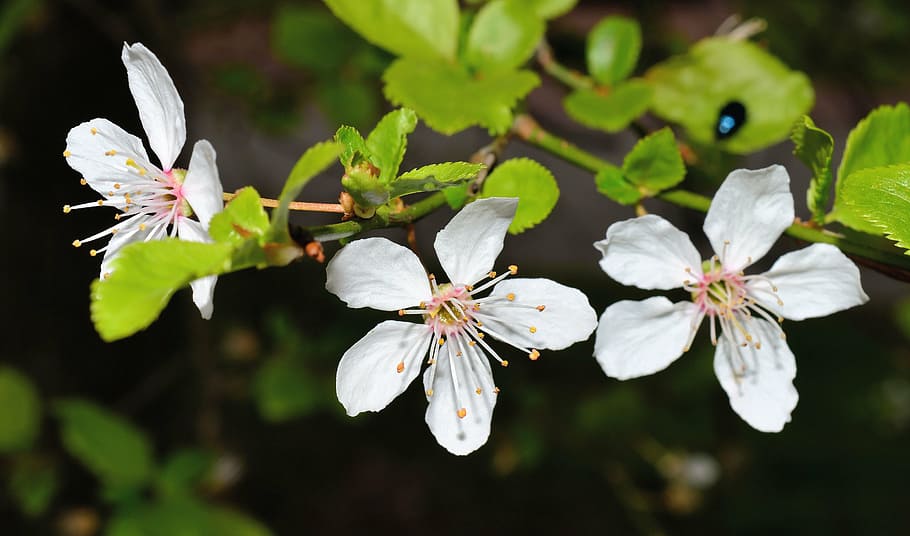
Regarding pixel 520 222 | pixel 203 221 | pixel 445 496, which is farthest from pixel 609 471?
pixel 203 221

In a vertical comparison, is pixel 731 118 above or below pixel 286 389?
above

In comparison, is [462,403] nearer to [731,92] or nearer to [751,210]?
[751,210]

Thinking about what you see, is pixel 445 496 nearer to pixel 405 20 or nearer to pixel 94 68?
pixel 94 68

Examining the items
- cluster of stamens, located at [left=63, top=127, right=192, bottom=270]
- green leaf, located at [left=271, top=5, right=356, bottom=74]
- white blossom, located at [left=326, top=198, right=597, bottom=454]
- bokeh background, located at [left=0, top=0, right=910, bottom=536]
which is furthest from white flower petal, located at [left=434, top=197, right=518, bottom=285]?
green leaf, located at [left=271, top=5, right=356, bottom=74]

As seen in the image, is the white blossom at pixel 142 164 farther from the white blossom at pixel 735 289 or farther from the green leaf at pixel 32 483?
the green leaf at pixel 32 483

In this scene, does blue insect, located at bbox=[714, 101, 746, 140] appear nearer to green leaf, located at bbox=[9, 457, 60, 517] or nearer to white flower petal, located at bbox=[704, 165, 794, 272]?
white flower petal, located at bbox=[704, 165, 794, 272]

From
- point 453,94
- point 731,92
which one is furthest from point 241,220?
point 731,92

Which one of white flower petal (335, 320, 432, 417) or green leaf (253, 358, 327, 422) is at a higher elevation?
white flower petal (335, 320, 432, 417)
